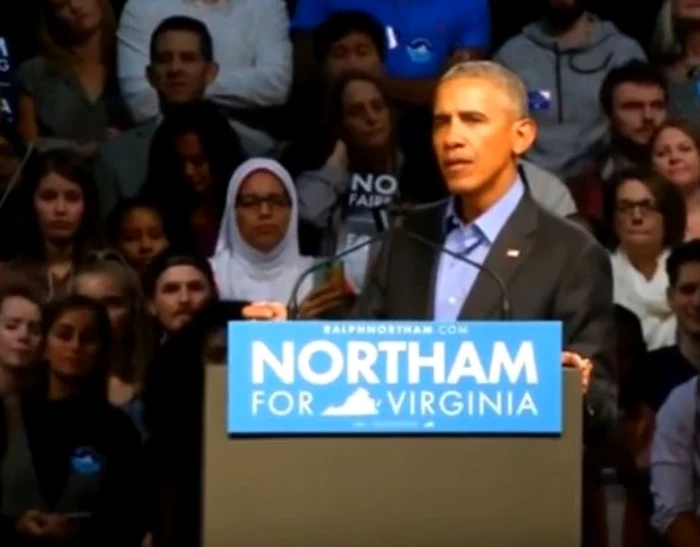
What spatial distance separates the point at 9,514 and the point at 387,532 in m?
2.10

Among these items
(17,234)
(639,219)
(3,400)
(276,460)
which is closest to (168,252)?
(17,234)

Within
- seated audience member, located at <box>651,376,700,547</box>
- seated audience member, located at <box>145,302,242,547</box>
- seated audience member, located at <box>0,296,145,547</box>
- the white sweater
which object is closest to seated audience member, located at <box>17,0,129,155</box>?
seated audience member, located at <box>145,302,242,547</box>

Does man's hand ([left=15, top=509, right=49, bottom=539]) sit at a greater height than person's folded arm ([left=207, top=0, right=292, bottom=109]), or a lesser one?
lesser

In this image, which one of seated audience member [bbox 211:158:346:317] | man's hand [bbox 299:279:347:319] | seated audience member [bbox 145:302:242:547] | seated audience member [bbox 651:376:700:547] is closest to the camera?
seated audience member [bbox 651:376:700:547]

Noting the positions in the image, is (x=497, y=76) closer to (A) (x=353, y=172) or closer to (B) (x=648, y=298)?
(B) (x=648, y=298)

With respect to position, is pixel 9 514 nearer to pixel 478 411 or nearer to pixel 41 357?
pixel 41 357

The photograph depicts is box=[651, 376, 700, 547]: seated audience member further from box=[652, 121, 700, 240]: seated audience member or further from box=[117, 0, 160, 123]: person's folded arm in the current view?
box=[117, 0, 160, 123]: person's folded arm

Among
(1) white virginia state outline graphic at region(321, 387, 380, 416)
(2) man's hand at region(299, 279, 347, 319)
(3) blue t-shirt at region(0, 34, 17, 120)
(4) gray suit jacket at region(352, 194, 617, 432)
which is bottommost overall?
(1) white virginia state outline graphic at region(321, 387, 380, 416)

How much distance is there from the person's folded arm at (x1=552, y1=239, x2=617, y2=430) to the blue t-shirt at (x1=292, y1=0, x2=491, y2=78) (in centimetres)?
303

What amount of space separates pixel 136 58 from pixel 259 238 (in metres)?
0.89

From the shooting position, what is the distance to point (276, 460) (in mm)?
3162

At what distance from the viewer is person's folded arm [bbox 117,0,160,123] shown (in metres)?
6.54

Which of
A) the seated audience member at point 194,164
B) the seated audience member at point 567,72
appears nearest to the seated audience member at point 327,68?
the seated audience member at point 194,164

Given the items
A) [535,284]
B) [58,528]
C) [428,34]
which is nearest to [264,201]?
[428,34]
